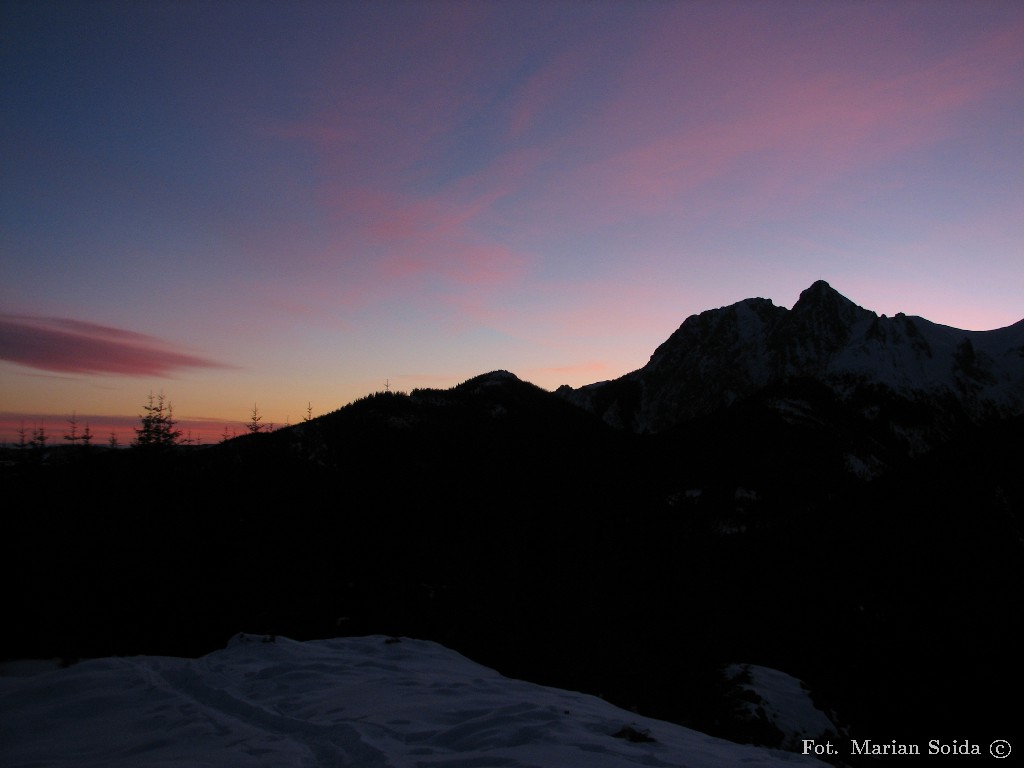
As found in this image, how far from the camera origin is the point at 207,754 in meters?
6.72

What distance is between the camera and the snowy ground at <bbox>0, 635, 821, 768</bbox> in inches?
264

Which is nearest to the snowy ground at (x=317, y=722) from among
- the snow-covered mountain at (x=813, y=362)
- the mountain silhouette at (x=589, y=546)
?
the mountain silhouette at (x=589, y=546)

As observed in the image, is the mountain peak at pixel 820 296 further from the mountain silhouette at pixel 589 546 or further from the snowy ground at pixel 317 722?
the snowy ground at pixel 317 722

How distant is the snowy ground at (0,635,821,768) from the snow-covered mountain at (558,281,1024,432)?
96.7 metres

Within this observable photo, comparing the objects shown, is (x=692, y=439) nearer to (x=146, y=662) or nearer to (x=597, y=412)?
(x=597, y=412)

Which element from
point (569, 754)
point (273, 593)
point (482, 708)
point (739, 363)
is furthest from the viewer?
point (739, 363)

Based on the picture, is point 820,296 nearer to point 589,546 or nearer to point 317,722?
point 589,546

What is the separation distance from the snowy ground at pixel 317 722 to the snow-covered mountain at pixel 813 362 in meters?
96.7

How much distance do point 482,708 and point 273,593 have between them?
3306 centimetres

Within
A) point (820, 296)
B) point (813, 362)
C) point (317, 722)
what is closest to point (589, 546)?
point (317, 722)

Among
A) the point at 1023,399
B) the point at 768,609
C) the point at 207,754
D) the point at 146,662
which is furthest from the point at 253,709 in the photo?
the point at 1023,399

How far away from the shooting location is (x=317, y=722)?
796cm

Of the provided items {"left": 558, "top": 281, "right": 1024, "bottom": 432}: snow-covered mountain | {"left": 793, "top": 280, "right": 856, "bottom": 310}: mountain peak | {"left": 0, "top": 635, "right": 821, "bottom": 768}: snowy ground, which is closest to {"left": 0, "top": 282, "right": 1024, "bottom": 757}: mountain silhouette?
{"left": 558, "top": 281, "right": 1024, "bottom": 432}: snow-covered mountain

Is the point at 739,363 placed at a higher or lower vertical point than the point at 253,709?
higher
